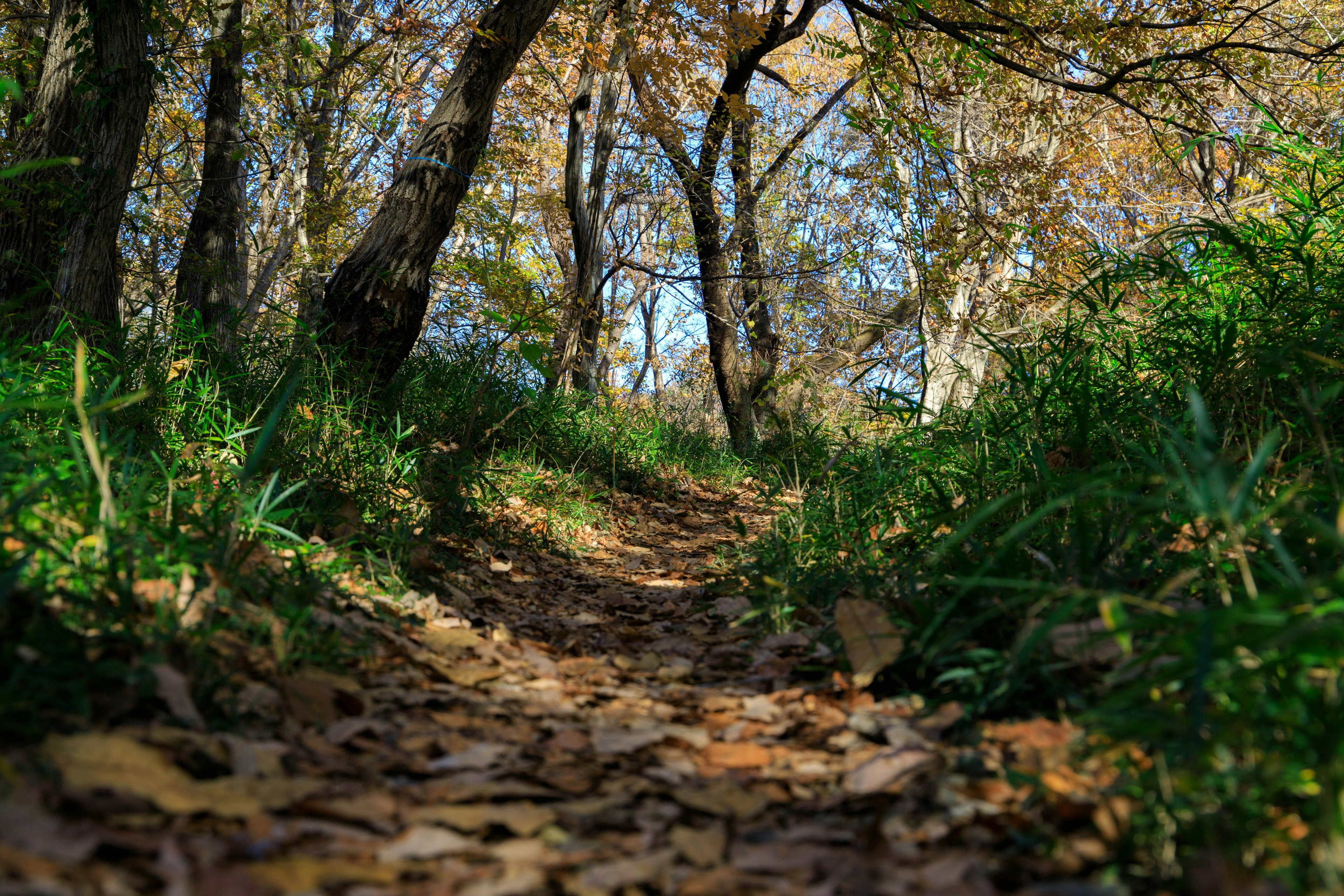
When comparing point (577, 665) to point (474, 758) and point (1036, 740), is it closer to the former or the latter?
point (474, 758)

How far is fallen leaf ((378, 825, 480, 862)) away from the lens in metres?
1.35

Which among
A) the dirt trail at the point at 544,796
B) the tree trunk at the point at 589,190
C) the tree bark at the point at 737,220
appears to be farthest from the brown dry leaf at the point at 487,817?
the tree bark at the point at 737,220

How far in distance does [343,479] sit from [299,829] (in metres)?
2.38

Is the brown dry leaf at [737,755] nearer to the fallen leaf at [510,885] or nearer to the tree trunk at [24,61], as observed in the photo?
the fallen leaf at [510,885]

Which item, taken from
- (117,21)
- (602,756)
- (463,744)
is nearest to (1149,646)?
(602,756)

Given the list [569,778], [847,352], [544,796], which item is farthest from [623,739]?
[847,352]

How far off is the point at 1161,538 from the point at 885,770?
1219 millimetres

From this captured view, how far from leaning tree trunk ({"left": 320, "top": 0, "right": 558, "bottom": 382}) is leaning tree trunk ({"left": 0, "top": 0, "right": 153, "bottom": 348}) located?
114cm

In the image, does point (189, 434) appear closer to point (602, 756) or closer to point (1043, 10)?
point (602, 756)

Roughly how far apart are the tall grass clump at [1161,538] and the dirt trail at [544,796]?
178 mm

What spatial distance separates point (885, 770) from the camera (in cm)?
164

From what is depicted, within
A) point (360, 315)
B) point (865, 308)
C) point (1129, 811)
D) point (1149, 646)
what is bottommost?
point (1129, 811)

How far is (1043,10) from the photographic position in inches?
275

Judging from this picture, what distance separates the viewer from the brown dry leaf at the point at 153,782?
134 cm
